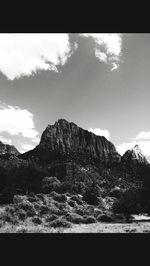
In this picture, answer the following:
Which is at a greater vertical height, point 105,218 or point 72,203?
point 72,203

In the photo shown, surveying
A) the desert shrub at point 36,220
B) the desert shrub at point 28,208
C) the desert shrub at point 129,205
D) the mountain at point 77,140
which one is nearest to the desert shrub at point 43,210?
the desert shrub at point 28,208

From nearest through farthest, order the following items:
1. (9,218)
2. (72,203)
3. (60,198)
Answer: (9,218) < (72,203) < (60,198)

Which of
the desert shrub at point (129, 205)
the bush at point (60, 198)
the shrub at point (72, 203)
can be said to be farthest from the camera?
the bush at point (60, 198)

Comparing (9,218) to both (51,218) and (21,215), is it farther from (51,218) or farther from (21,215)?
(51,218)

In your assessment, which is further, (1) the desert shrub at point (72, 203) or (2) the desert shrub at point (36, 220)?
(1) the desert shrub at point (72, 203)

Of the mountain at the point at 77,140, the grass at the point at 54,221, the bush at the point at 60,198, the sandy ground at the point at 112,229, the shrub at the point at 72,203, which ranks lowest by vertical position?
the sandy ground at the point at 112,229

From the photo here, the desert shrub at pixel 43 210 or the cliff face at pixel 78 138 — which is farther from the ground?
→ the cliff face at pixel 78 138

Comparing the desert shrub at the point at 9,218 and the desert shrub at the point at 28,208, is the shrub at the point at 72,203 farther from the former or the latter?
the desert shrub at the point at 9,218

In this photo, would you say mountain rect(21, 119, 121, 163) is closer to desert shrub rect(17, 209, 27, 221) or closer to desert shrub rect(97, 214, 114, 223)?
desert shrub rect(97, 214, 114, 223)

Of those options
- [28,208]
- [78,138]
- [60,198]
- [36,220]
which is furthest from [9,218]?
[78,138]

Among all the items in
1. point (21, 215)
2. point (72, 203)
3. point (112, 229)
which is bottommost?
point (112, 229)

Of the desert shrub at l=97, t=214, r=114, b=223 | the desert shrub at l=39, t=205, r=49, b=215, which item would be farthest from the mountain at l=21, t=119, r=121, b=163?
the desert shrub at l=97, t=214, r=114, b=223
